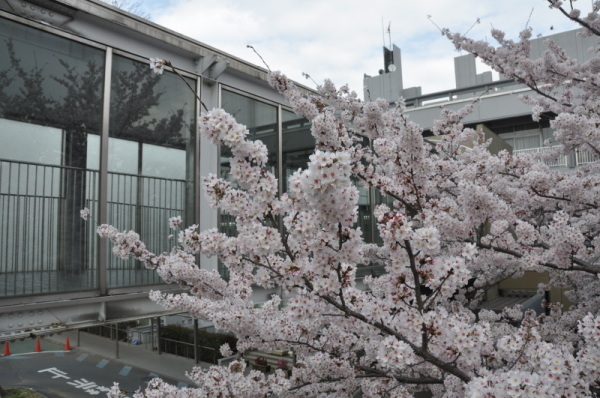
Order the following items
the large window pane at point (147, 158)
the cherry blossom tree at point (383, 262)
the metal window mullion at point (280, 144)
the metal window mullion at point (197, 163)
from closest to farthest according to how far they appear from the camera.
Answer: the cherry blossom tree at point (383, 262), the large window pane at point (147, 158), the metal window mullion at point (197, 163), the metal window mullion at point (280, 144)

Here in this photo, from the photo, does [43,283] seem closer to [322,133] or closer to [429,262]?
[322,133]

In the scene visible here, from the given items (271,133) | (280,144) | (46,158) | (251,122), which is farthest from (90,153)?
(280,144)

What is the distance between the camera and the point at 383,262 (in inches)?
145

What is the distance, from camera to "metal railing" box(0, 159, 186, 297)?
3.94 m

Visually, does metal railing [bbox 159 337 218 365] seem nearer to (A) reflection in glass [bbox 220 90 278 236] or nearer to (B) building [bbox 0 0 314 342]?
(A) reflection in glass [bbox 220 90 278 236]

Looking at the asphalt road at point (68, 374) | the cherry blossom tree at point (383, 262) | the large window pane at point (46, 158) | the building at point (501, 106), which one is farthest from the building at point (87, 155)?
the building at point (501, 106)

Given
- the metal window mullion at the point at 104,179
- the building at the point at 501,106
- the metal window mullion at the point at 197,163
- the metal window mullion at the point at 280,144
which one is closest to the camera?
the metal window mullion at the point at 104,179

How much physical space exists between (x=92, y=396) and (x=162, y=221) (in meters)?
6.80

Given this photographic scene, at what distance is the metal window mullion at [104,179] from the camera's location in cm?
447

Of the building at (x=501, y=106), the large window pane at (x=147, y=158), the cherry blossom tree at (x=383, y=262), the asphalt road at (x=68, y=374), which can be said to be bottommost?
the asphalt road at (x=68, y=374)

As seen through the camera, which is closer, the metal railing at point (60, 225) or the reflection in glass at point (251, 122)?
the metal railing at point (60, 225)

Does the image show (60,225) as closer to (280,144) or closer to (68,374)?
(280,144)

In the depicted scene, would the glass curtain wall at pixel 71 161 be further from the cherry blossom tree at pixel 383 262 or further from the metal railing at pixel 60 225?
the cherry blossom tree at pixel 383 262

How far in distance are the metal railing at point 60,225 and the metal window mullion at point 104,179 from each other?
51 mm
